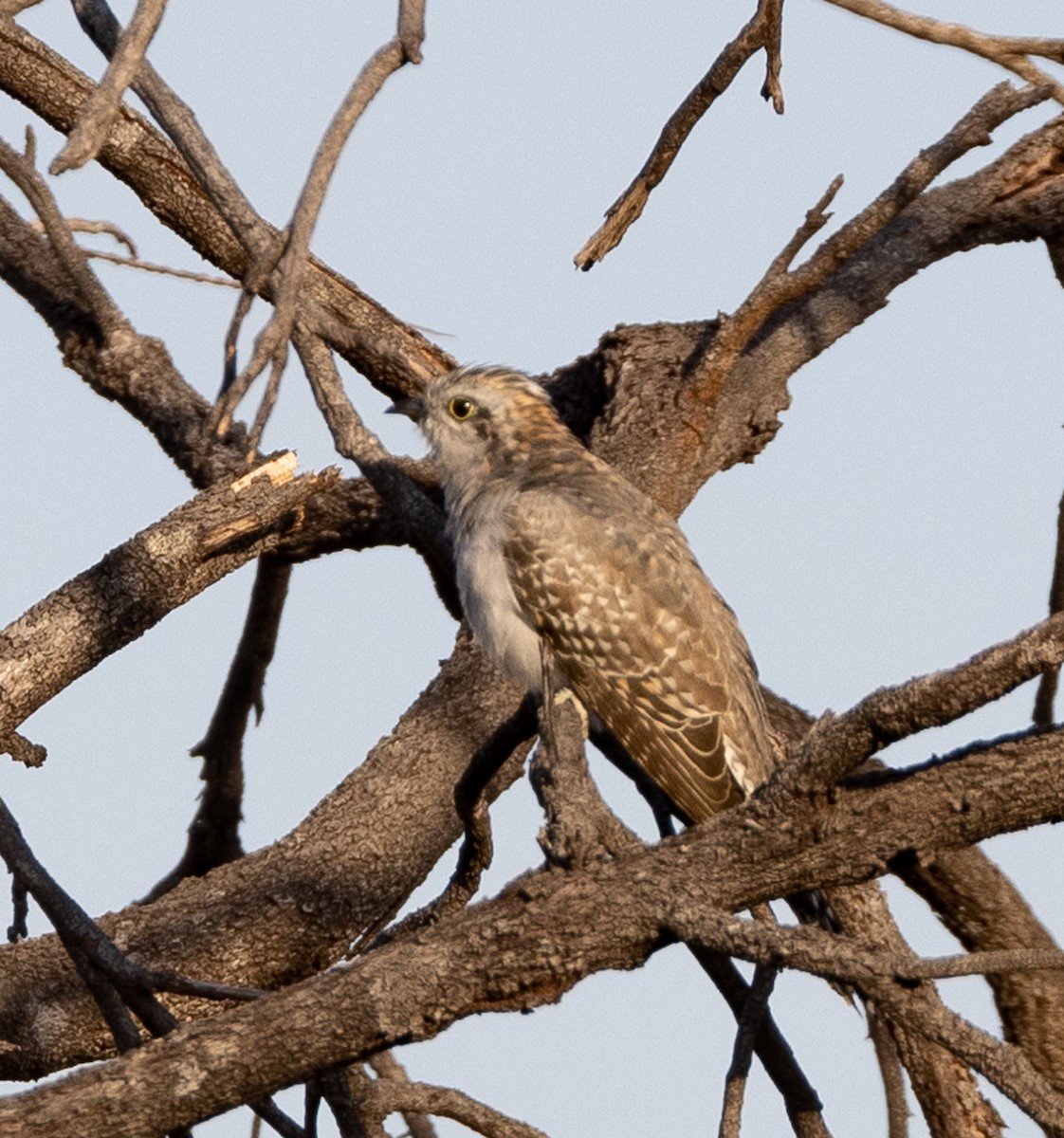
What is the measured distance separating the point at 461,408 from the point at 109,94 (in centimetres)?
445

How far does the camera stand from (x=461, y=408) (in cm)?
832

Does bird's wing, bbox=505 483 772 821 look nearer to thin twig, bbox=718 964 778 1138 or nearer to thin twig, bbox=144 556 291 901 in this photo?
thin twig, bbox=718 964 778 1138

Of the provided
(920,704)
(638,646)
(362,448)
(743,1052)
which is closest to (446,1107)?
(743,1052)

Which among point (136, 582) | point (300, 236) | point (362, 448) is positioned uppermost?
point (362, 448)

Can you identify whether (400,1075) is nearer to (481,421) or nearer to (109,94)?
(481,421)

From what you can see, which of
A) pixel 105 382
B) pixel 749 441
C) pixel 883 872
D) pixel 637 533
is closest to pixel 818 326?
pixel 749 441

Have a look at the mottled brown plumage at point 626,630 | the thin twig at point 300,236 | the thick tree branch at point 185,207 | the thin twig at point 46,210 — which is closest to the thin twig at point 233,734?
the thick tree branch at point 185,207

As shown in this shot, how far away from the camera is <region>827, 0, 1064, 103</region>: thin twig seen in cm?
595

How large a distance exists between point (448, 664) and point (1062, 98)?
351 centimetres

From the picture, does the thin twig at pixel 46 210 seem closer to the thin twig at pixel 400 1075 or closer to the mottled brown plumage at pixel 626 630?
the mottled brown plumage at pixel 626 630

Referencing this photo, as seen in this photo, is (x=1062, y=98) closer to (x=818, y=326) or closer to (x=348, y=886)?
(x=818, y=326)

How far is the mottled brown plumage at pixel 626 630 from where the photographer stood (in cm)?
721

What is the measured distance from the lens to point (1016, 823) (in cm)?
444

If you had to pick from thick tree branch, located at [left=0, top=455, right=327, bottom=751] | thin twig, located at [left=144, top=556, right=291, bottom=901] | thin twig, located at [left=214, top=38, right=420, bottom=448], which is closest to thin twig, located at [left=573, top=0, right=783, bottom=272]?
thick tree branch, located at [left=0, top=455, right=327, bottom=751]
